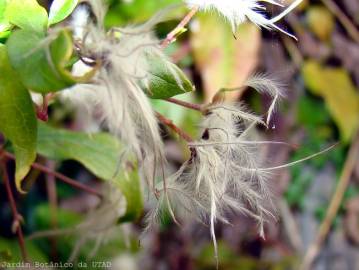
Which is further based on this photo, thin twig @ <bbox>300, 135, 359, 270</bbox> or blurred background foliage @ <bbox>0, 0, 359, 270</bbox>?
thin twig @ <bbox>300, 135, 359, 270</bbox>

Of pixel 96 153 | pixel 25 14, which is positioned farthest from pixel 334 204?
pixel 25 14

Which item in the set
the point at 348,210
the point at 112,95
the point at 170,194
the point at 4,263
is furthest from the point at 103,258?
the point at 348,210

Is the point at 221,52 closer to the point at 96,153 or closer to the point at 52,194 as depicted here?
the point at 52,194

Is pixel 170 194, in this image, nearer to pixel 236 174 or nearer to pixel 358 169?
pixel 236 174

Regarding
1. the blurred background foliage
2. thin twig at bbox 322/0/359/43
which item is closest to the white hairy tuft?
the blurred background foliage

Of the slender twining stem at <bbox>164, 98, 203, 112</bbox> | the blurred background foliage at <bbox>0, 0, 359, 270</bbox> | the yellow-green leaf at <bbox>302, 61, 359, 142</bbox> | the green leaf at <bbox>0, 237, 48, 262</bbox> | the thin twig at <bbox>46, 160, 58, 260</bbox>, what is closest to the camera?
the slender twining stem at <bbox>164, 98, 203, 112</bbox>

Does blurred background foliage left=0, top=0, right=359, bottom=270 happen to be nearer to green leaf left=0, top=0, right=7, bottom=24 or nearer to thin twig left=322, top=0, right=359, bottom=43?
thin twig left=322, top=0, right=359, bottom=43
